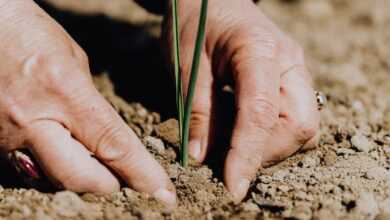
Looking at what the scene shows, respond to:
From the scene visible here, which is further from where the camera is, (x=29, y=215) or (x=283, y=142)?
(x=283, y=142)

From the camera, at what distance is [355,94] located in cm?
217

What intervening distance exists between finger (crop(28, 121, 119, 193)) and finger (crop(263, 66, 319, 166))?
0.45 meters

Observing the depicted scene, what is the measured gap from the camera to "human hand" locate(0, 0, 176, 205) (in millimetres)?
1236

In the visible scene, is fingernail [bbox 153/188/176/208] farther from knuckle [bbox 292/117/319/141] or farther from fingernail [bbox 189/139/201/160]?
knuckle [bbox 292/117/319/141]

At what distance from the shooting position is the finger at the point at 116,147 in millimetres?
1264

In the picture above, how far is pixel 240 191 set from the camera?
1330 millimetres

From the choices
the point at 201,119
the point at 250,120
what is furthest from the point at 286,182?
the point at 201,119

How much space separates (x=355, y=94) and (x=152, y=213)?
3.90 feet

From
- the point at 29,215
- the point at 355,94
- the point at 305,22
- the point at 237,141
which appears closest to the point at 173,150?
the point at 237,141

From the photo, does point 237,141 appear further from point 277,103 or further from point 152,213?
point 152,213

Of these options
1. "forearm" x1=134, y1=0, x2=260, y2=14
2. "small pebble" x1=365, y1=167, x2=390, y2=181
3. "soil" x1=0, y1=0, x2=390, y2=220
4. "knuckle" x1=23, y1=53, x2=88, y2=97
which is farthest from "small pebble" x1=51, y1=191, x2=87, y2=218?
"forearm" x1=134, y1=0, x2=260, y2=14

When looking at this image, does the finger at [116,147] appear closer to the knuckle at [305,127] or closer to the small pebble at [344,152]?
the knuckle at [305,127]

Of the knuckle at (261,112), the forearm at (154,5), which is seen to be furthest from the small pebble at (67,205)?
the forearm at (154,5)

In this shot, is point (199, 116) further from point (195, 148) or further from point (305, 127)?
point (305, 127)
